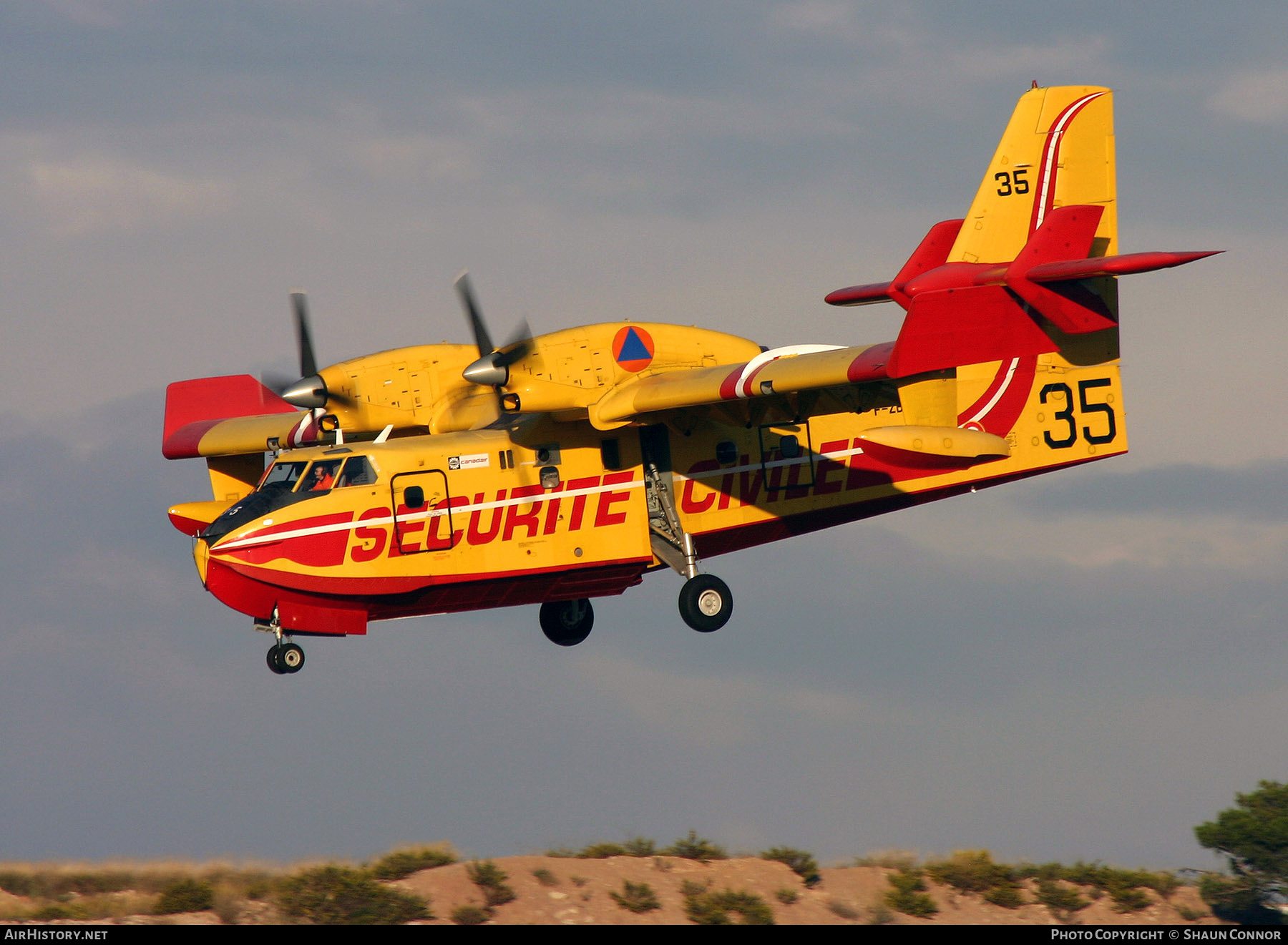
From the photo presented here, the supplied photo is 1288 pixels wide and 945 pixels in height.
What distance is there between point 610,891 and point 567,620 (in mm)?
8759

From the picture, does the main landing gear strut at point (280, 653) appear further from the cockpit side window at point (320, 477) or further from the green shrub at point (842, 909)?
the green shrub at point (842, 909)

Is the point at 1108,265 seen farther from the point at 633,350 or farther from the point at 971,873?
the point at 971,873

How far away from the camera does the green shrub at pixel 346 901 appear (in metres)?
20.0

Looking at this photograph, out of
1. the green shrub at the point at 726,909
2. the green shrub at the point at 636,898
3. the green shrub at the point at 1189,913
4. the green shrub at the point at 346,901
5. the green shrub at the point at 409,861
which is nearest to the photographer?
the green shrub at the point at 346,901

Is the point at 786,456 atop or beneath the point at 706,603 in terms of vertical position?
atop

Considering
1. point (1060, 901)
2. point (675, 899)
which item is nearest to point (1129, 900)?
point (1060, 901)

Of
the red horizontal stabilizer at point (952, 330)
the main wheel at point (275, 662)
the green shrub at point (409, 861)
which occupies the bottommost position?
the green shrub at point (409, 861)

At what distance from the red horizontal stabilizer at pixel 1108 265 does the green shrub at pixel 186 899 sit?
14.4 metres

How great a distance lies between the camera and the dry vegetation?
2038cm

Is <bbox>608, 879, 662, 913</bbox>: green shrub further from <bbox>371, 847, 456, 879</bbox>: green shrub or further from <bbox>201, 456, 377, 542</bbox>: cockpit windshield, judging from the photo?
<bbox>201, 456, 377, 542</bbox>: cockpit windshield

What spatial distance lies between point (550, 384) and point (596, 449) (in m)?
1.49

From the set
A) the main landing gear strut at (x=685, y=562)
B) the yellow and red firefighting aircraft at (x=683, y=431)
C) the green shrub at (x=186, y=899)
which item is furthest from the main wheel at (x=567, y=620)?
the green shrub at (x=186, y=899)

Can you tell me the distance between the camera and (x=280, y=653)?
25109 millimetres

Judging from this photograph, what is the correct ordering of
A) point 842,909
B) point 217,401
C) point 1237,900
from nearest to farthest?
point 842,909
point 1237,900
point 217,401
